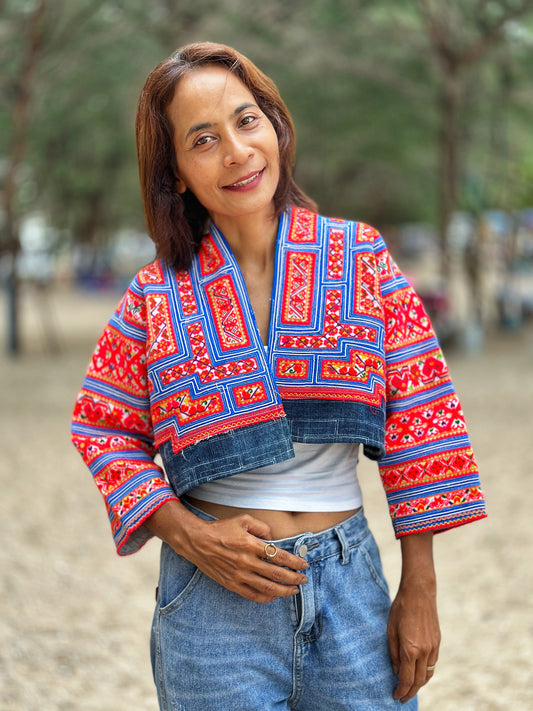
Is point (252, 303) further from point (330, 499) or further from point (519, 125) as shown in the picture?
point (519, 125)

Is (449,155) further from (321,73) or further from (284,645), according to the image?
(284,645)

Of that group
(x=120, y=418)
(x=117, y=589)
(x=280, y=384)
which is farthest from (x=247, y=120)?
(x=117, y=589)

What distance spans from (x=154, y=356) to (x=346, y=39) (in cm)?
1007

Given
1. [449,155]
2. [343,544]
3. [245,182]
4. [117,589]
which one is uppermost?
[245,182]

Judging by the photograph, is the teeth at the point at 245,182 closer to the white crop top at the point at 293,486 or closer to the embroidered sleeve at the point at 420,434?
the embroidered sleeve at the point at 420,434

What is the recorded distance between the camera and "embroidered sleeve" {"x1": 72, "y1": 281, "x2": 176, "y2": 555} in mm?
1568

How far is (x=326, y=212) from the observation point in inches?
794

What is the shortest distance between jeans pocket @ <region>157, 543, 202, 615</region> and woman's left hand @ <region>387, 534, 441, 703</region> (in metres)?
0.38

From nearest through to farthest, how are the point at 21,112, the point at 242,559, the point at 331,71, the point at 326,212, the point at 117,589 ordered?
the point at 242,559 → the point at 117,589 → the point at 21,112 → the point at 331,71 → the point at 326,212

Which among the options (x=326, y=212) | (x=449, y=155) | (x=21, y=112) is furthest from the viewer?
(x=326, y=212)

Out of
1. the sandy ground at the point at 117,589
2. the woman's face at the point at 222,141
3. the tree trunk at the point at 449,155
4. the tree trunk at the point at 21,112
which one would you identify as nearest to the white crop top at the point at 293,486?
the woman's face at the point at 222,141

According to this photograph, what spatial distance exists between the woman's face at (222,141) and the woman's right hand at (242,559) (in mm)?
591

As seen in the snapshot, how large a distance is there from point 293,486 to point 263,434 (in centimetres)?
13

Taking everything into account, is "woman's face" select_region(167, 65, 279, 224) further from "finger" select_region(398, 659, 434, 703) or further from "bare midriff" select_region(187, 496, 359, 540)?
"finger" select_region(398, 659, 434, 703)
